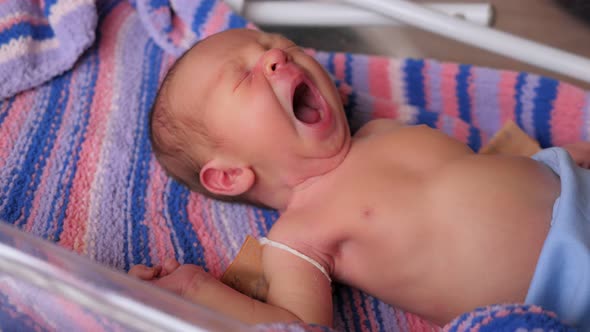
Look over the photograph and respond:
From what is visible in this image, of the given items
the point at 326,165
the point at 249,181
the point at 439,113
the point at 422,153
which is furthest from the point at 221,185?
the point at 439,113

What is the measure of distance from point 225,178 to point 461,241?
0.35 metres

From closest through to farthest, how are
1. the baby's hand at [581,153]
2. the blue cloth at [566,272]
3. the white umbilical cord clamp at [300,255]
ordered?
the blue cloth at [566,272], the white umbilical cord clamp at [300,255], the baby's hand at [581,153]

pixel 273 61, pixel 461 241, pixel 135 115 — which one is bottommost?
pixel 135 115

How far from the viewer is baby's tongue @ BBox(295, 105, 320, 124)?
92 centimetres

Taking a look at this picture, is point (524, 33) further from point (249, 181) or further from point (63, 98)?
point (63, 98)

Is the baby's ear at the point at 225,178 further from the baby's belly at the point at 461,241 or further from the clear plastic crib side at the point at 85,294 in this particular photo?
the clear plastic crib side at the point at 85,294

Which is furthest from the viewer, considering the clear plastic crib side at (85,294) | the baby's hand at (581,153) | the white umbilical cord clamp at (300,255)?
the baby's hand at (581,153)

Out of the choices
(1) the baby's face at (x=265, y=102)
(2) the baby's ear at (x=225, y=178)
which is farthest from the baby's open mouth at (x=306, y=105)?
(2) the baby's ear at (x=225, y=178)

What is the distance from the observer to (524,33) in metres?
1.67

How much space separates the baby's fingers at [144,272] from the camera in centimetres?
82

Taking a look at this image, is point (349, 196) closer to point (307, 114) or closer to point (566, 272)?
point (307, 114)

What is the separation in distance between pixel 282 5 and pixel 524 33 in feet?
2.37

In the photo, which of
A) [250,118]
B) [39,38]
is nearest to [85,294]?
[250,118]

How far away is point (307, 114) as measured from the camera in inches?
36.7
